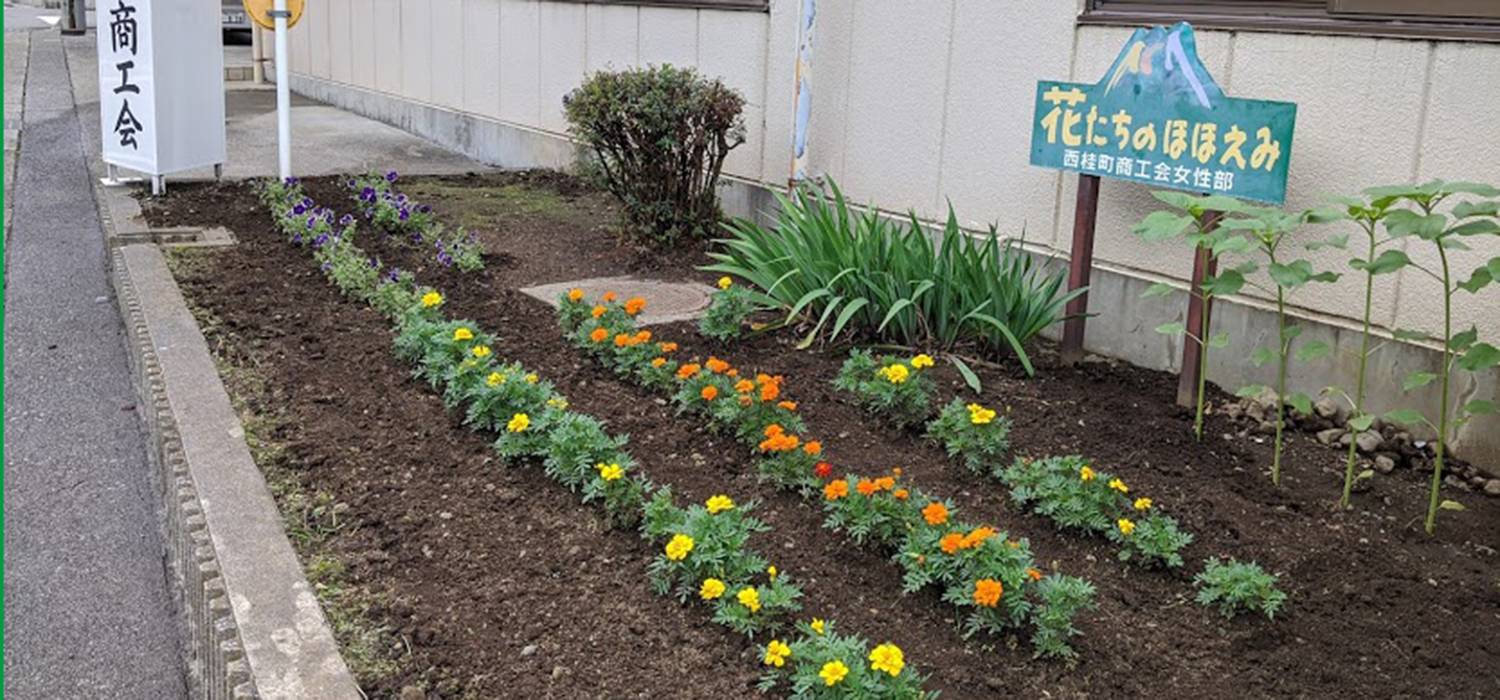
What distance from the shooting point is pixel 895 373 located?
14.2 feet

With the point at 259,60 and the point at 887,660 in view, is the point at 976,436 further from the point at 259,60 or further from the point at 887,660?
the point at 259,60

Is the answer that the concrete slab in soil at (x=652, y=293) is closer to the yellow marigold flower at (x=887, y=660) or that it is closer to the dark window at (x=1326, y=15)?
the dark window at (x=1326, y=15)

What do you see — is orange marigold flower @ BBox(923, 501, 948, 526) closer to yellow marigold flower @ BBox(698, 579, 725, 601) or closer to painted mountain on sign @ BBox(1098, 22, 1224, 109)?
yellow marigold flower @ BBox(698, 579, 725, 601)

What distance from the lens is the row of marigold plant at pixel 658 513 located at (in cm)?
281

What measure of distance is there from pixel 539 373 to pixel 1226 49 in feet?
9.07

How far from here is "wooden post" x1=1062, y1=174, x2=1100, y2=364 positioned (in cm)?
509

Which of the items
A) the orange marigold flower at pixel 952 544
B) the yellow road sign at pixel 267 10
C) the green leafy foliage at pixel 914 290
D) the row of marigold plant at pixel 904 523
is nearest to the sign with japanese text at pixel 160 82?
the yellow road sign at pixel 267 10

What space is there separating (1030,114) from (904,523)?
2.76m

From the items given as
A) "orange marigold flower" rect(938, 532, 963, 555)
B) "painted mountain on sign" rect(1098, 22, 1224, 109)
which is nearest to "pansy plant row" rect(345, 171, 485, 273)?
"painted mountain on sign" rect(1098, 22, 1224, 109)

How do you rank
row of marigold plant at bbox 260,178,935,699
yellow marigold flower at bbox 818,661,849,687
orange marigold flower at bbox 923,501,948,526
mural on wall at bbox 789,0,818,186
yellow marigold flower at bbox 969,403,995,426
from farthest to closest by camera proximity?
mural on wall at bbox 789,0,818,186 < yellow marigold flower at bbox 969,403,995,426 < orange marigold flower at bbox 923,501,948,526 < row of marigold plant at bbox 260,178,935,699 < yellow marigold flower at bbox 818,661,849,687

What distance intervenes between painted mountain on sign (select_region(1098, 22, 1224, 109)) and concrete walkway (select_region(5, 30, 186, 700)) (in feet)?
11.6

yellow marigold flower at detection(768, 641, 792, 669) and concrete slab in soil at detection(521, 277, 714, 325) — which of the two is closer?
yellow marigold flower at detection(768, 641, 792, 669)

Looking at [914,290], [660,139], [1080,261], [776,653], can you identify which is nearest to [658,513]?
[776,653]

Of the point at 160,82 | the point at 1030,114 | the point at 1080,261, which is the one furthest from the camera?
the point at 160,82
